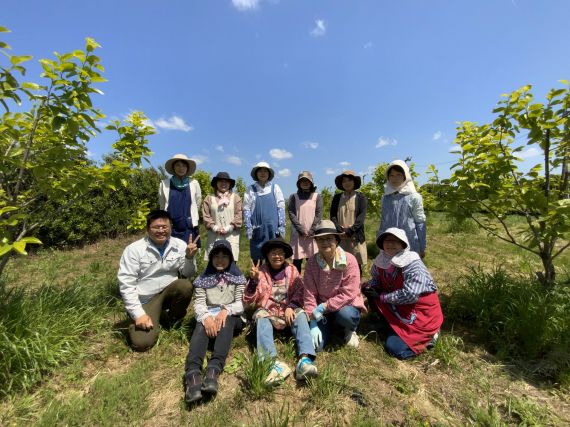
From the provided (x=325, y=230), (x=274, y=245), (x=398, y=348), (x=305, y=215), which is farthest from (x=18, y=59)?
(x=398, y=348)

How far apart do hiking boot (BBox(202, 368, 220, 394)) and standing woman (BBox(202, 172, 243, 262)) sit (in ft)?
6.62

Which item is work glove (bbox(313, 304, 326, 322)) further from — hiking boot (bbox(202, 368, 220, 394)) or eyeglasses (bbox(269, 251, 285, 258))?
hiking boot (bbox(202, 368, 220, 394))

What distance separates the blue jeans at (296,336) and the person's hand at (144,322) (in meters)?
1.20

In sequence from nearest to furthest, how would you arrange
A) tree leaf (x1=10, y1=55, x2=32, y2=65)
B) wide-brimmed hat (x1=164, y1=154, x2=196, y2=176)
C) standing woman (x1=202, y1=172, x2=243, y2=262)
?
1. tree leaf (x1=10, y1=55, x2=32, y2=65)
2. wide-brimmed hat (x1=164, y1=154, x2=196, y2=176)
3. standing woman (x1=202, y1=172, x2=243, y2=262)

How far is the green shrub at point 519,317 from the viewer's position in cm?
285

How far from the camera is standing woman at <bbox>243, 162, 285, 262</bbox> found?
4.56 metres

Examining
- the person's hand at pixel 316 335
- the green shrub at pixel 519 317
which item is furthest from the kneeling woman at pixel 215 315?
the green shrub at pixel 519 317

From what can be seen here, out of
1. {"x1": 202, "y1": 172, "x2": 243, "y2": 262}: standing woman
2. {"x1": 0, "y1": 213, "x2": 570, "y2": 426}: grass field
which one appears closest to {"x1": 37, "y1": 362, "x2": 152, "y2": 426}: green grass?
{"x1": 0, "y1": 213, "x2": 570, "y2": 426}: grass field

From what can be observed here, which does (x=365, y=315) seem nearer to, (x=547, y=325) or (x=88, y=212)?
(x=547, y=325)

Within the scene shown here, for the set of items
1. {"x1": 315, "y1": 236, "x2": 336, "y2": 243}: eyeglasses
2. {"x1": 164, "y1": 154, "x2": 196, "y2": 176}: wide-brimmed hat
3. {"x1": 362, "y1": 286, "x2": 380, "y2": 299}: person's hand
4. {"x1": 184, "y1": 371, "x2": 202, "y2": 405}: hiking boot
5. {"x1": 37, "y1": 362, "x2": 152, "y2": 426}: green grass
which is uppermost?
{"x1": 164, "y1": 154, "x2": 196, "y2": 176}: wide-brimmed hat

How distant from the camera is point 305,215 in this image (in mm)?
4621

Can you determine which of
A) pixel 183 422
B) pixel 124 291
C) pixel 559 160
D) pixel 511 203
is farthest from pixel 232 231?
pixel 559 160

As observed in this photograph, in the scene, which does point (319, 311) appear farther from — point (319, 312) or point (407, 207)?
point (407, 207)

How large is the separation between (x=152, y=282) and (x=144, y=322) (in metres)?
0.47
